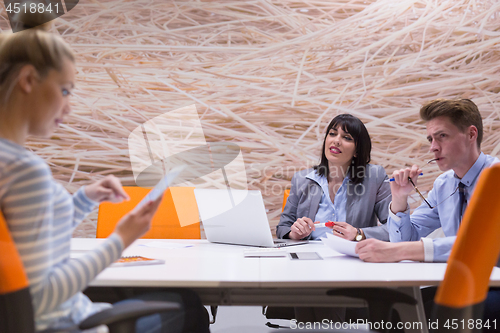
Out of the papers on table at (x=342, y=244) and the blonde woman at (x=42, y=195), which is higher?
the blonde woman at (x=42, y=195)

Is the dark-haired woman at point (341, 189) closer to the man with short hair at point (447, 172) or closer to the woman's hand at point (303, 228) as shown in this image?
the woman's hand at point (303, 228)

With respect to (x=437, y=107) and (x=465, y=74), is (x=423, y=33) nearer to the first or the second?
(x=465, y=74)

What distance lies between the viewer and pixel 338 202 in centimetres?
236

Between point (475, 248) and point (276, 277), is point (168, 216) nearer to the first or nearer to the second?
→ point (276, 277)

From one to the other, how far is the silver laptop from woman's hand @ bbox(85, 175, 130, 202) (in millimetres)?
739

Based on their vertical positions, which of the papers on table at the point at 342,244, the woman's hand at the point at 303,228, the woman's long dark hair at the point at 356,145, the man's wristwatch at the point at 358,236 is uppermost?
the woman's long dark hair at the point at 356,145

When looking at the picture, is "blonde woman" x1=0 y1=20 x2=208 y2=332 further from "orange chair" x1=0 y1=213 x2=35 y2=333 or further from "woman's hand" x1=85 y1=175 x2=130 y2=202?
"woman's hand" x1=85 y1=175 x2=130 y2=202

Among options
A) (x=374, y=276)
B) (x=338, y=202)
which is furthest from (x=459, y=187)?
(x=374, y=276)

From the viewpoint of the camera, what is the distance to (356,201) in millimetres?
2303

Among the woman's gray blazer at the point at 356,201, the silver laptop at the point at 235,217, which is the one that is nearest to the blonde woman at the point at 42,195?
the silver laptop at the point at 235,217

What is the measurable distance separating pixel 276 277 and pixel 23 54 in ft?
2.59

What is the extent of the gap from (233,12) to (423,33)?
1.53 metres

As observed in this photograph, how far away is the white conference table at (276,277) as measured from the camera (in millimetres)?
1031

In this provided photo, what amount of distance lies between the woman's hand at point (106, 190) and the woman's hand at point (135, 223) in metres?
0.17
